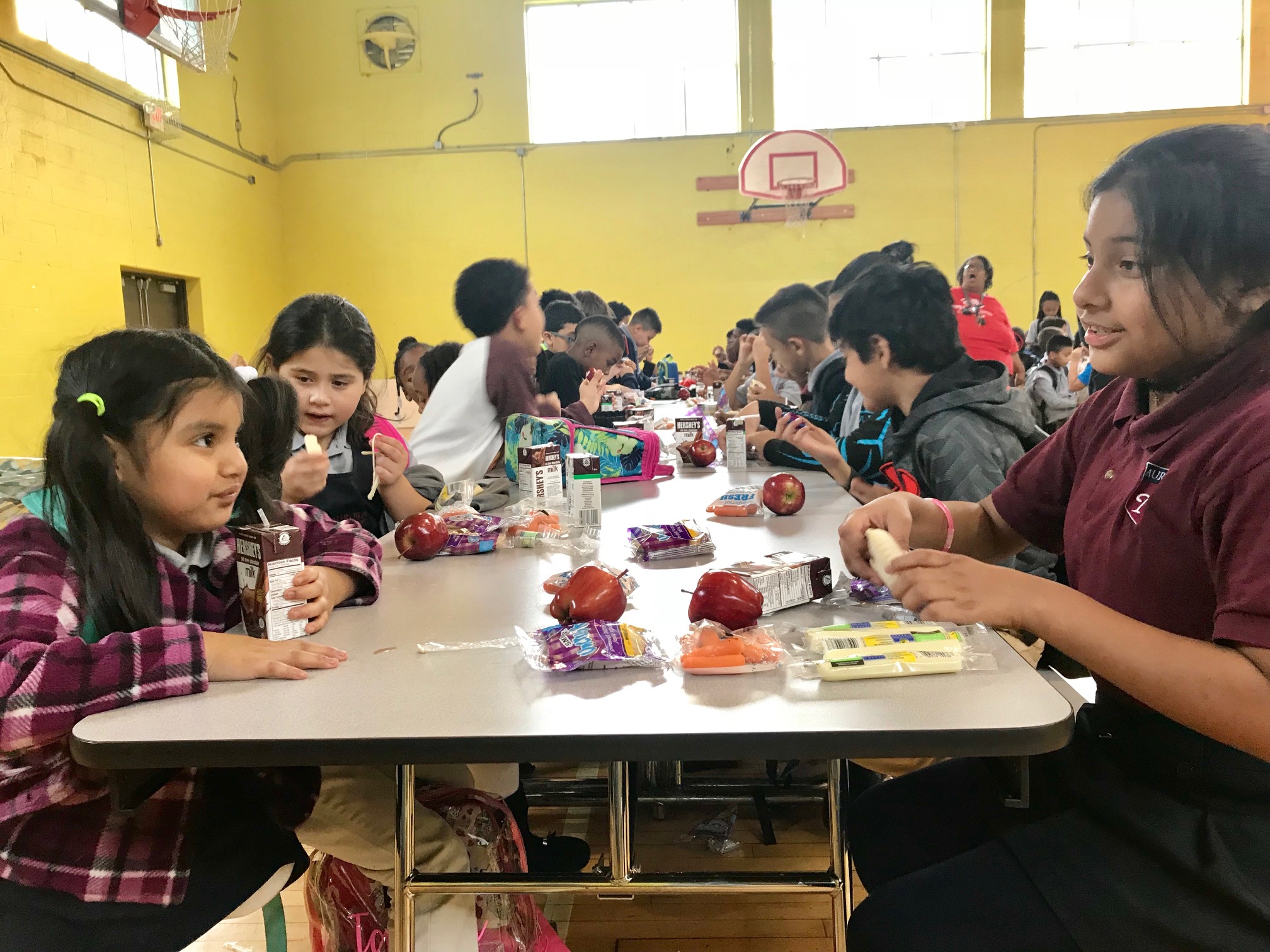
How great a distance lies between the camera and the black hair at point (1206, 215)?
1001 millimetres

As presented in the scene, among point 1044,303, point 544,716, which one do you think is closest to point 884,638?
point 544,716

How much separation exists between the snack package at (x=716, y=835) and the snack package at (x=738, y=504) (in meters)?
0.84

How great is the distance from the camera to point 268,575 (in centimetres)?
117

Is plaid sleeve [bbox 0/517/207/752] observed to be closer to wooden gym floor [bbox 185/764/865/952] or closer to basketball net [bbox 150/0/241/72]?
wooden gym floor [bbox 185/764/865/952]

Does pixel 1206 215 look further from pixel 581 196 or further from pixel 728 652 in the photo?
Result: pixel 581 196

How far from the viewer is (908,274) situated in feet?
7.16

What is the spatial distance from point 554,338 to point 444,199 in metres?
6.10

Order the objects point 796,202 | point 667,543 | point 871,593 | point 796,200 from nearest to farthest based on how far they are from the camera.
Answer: point 871,593 < point 667,543 < point 796,200 < point 796,202

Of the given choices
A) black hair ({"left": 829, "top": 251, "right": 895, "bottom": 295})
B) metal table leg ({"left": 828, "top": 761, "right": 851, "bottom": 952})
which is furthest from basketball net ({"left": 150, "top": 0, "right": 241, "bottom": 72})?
metal table leg ({"left": 828, "top": 761, "right": 851, "bottom": 952})


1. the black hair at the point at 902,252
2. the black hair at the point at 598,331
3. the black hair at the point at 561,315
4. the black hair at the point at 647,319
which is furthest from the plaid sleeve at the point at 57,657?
the black hair at the point at 647,319

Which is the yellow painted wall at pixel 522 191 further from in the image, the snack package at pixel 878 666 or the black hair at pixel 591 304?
the snack package at pixel 878 666

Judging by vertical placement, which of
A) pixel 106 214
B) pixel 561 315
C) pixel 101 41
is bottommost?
pixel 561 315

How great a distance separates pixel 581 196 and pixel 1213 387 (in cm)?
989

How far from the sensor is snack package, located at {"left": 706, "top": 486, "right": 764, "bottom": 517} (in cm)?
211
